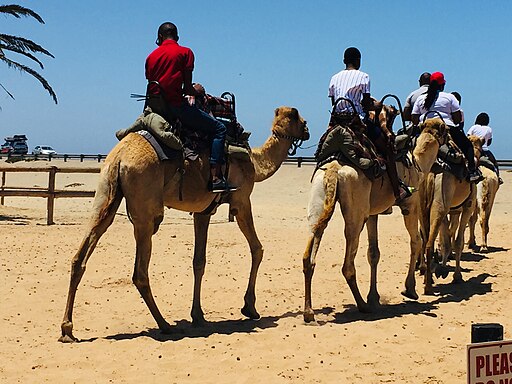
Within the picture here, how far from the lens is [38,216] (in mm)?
20828

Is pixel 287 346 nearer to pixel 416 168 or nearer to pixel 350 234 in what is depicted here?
pixel 350 234

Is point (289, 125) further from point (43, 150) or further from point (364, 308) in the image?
point (43, 150)

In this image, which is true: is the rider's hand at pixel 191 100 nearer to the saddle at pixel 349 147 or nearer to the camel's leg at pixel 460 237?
the saddle at pixel 349 147

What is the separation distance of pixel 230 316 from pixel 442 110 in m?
4.65

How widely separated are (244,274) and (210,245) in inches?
107

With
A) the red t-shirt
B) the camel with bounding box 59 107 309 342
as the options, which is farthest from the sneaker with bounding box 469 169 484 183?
the red t-shirt

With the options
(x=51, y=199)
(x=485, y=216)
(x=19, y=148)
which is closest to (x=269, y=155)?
→ (x=485, y=216)

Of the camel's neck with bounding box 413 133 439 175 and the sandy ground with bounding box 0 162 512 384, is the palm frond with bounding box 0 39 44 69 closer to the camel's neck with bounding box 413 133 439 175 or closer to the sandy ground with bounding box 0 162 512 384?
the sandy ground with bounding box 0 162 512 384

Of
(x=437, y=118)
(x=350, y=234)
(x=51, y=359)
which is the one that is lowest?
(x=51, y=359)

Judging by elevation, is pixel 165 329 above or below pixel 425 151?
below

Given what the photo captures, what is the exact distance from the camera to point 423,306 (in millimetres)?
10508

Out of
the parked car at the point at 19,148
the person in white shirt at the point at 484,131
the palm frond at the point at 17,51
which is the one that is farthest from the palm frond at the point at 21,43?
the parked car at the point at 19,148

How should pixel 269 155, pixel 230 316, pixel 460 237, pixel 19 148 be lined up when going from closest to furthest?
pixel 230 316
pixel 269 155
pixel 460 237
pixel 19 148

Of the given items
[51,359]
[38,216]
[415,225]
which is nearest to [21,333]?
[51,359]
